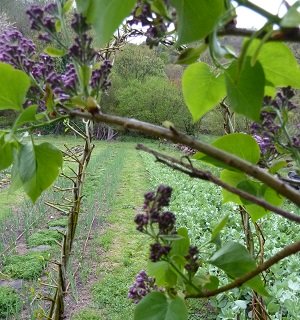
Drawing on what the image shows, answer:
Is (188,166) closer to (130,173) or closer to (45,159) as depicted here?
(45,159)

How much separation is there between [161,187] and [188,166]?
0.06 meters

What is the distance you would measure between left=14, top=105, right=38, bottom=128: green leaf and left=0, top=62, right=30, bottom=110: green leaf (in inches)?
0.7

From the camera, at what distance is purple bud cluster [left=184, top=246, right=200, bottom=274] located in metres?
0.31

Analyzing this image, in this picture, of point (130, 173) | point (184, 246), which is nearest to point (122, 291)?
point (184, 246)

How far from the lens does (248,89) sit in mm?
250

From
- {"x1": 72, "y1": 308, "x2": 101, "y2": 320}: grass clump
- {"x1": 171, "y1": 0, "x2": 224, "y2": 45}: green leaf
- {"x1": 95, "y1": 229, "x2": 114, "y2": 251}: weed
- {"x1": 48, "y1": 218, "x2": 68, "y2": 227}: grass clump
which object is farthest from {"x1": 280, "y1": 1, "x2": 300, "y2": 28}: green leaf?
{"x1": 48, "y1": 218, "x2": 68, "y2": 227}: grass clump

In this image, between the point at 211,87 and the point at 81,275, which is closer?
the point at 211,87

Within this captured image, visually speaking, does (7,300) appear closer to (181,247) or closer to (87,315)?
(87,315)

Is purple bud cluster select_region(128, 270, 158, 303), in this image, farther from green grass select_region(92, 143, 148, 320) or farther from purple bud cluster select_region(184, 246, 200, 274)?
green grass select_region(92, 143, 148, 320)

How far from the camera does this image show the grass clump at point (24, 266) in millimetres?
3537

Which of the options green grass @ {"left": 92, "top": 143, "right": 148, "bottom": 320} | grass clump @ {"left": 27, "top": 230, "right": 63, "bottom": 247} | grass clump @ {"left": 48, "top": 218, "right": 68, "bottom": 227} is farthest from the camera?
grass clump @ {"left": 48, "top": 218, "right": 68, "bottom": 227}

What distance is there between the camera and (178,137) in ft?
0.72

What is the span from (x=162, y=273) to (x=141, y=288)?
1.0 inches

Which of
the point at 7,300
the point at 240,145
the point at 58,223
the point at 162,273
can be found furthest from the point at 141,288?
the point at 58,223
